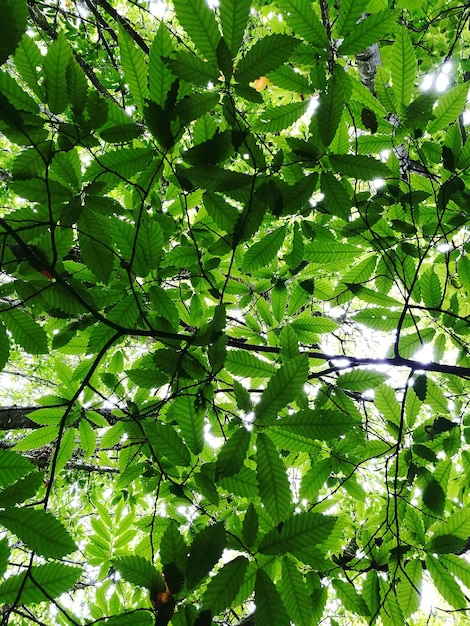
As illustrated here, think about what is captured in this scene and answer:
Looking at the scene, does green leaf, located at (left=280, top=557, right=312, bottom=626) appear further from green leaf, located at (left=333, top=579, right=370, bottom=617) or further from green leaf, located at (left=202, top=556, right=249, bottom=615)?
green leaf, located at (left=333, top=579, right=370, bottom=617)

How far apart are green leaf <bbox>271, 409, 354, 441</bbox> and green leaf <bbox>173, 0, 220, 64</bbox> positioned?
0.80 m

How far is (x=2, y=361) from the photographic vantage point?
932 mm

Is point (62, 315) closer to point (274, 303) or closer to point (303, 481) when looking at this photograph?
point (274, 303)

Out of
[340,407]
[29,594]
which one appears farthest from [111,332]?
[340,407]

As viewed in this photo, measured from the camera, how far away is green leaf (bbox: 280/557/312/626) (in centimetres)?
102

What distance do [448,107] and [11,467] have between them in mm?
1607

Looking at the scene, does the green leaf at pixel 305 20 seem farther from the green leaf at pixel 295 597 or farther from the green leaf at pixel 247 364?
the green leaf at pixel 295 597

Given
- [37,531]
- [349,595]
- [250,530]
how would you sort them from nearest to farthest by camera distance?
1. [37,531]
2. [250,530]
3. [349,595]

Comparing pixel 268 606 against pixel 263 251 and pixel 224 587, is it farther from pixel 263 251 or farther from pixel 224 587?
pixel 263 251

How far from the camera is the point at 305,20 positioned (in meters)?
0.94

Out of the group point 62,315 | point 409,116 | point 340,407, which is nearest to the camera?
point 409,116

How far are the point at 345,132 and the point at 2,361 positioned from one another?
3.82 feet

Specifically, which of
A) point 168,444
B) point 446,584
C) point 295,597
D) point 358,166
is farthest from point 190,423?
point 446,584

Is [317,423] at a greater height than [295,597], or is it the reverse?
[317,423]
